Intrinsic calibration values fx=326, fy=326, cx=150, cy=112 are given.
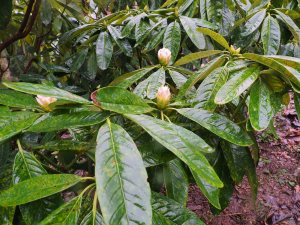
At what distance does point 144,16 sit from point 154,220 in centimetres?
79

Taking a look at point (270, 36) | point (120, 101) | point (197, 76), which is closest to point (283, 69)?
point (197, 76)

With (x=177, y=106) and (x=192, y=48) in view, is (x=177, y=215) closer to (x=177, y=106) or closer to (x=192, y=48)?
(x=177, y=106)

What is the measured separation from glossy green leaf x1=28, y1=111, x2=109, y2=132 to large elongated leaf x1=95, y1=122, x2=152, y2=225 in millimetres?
63

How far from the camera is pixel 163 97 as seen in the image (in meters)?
0.63

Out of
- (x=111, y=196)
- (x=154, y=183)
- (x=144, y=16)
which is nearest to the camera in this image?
(x=111, y=196)

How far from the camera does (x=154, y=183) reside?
0.74 m

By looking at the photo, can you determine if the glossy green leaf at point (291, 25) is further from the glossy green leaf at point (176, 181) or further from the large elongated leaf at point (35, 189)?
the large elongated leaf at point (35, 189)

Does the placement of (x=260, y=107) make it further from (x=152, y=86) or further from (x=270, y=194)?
(x=270, y=194)

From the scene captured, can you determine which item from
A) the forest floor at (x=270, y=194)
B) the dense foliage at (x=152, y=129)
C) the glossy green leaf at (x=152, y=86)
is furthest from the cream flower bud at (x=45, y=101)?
the forest floor at (x=270, y=194)

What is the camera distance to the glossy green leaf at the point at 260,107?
0.54 meters

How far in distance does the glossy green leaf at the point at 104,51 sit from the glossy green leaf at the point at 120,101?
634mm

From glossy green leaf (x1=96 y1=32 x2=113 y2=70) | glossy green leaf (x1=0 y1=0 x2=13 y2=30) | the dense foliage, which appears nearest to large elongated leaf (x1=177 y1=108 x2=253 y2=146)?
the dense foliage

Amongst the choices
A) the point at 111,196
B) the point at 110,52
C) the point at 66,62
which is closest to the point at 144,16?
the point at 110,52

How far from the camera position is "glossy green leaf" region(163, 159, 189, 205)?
0.65 metres
